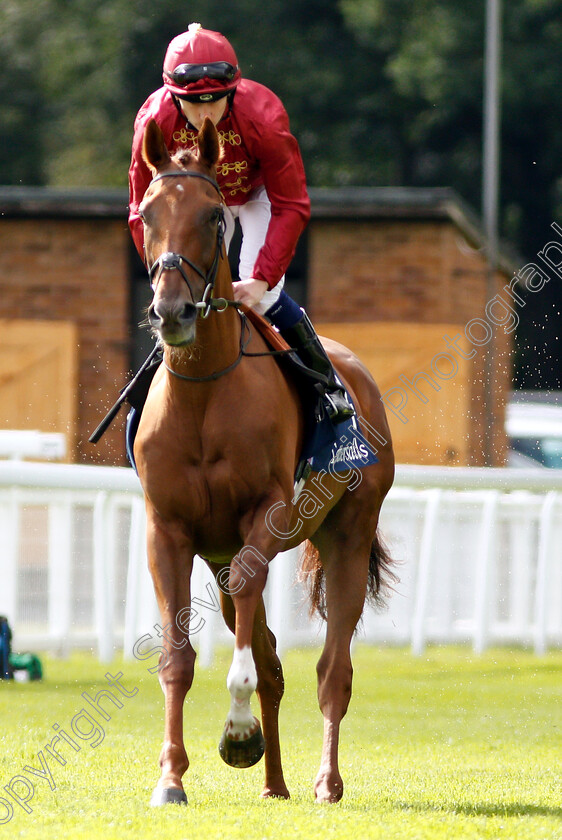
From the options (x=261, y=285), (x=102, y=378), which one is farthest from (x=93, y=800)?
(x=102, y=378)

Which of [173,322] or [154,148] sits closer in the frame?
[173,322]

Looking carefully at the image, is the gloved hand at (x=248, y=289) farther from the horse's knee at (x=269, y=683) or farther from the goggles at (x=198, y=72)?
the horse's knee at (x=269, y=683)

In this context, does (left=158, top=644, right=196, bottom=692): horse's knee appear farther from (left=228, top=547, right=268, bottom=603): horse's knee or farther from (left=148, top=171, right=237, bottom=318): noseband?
(left=148, top=171, right=237, bottom=318): noseband

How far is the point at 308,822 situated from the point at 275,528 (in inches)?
40.4

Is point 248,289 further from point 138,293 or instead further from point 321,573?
point 138,293

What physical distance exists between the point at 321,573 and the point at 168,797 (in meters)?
2.04

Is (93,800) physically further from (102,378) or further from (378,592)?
(102,378)

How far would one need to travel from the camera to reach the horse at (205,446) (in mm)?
4582

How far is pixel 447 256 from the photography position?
16.6m

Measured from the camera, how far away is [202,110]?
16.7 feet

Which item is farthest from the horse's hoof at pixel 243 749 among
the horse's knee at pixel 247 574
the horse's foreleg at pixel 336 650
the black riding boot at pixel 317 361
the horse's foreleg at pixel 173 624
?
the black riding boot at pixel 317 361

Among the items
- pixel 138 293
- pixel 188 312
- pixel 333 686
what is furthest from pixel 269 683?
pixel 138 293

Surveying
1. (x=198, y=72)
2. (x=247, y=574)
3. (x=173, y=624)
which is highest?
(x=198, y=72)

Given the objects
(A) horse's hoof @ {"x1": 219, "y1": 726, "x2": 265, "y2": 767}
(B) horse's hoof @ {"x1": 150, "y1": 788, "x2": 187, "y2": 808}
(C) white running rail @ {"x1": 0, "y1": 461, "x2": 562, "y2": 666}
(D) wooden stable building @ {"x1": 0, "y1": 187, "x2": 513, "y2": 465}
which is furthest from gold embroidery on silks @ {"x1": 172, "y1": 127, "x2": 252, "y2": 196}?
(D) wooden stable building @ {"x1": 0, "y1": 187, "x2": 513, "y2": 465}
